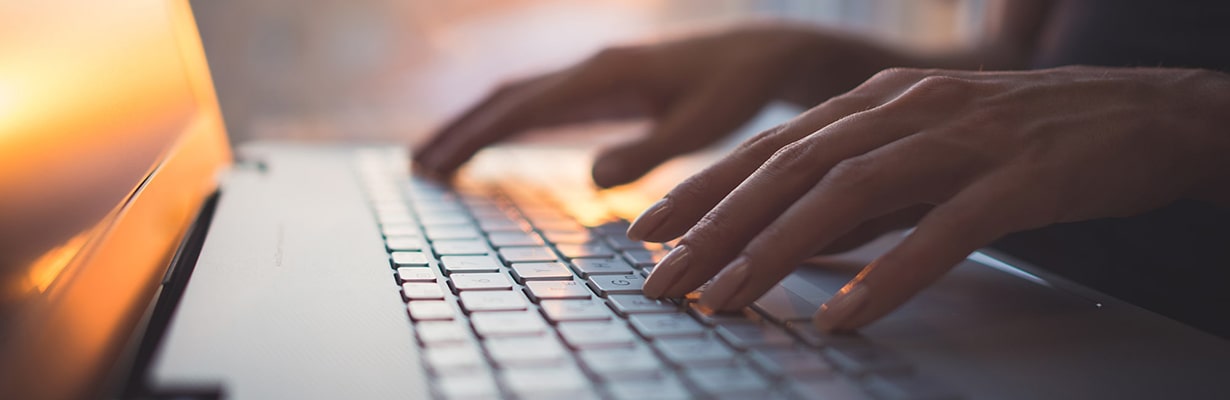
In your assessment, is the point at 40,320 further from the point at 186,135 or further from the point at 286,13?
the point at 286,13

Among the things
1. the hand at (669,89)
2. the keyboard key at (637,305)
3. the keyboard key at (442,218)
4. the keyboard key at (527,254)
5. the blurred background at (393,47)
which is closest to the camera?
the keyboard key at (637,305)

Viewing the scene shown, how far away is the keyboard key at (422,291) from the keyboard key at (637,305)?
3.2 inches

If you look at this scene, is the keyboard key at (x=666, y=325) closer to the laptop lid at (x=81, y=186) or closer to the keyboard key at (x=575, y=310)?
the keyboard key at (x=575, y=310)

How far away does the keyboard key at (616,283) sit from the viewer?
0.43 metres

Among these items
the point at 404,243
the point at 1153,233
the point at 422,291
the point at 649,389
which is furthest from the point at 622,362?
the point at 1153,233

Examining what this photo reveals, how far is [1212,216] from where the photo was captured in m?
0.61

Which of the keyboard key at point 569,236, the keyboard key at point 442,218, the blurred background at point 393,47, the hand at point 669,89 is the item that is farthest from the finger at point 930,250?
the blurred background at point 393,47

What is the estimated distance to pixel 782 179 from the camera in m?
0.46

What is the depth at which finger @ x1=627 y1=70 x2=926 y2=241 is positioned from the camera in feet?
1.61

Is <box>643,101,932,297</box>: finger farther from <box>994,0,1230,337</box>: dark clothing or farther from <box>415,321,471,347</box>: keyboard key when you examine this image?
<box>994,0,1230,337</box>: dark clothing

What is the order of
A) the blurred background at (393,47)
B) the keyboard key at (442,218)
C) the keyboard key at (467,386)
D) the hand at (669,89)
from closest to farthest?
1. the keyboard key at (467,386)
2. the keyboard key at (442,218)
3. the hand at (669,89)
4. the blurred background at (393,47)

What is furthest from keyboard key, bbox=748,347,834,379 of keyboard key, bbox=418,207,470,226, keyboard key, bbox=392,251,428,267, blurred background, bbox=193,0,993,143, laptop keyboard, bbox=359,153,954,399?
blurred background, bbox=193,0,993,143

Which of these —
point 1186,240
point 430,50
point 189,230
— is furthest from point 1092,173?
point 430,50

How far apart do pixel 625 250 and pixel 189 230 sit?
1.03 feet
